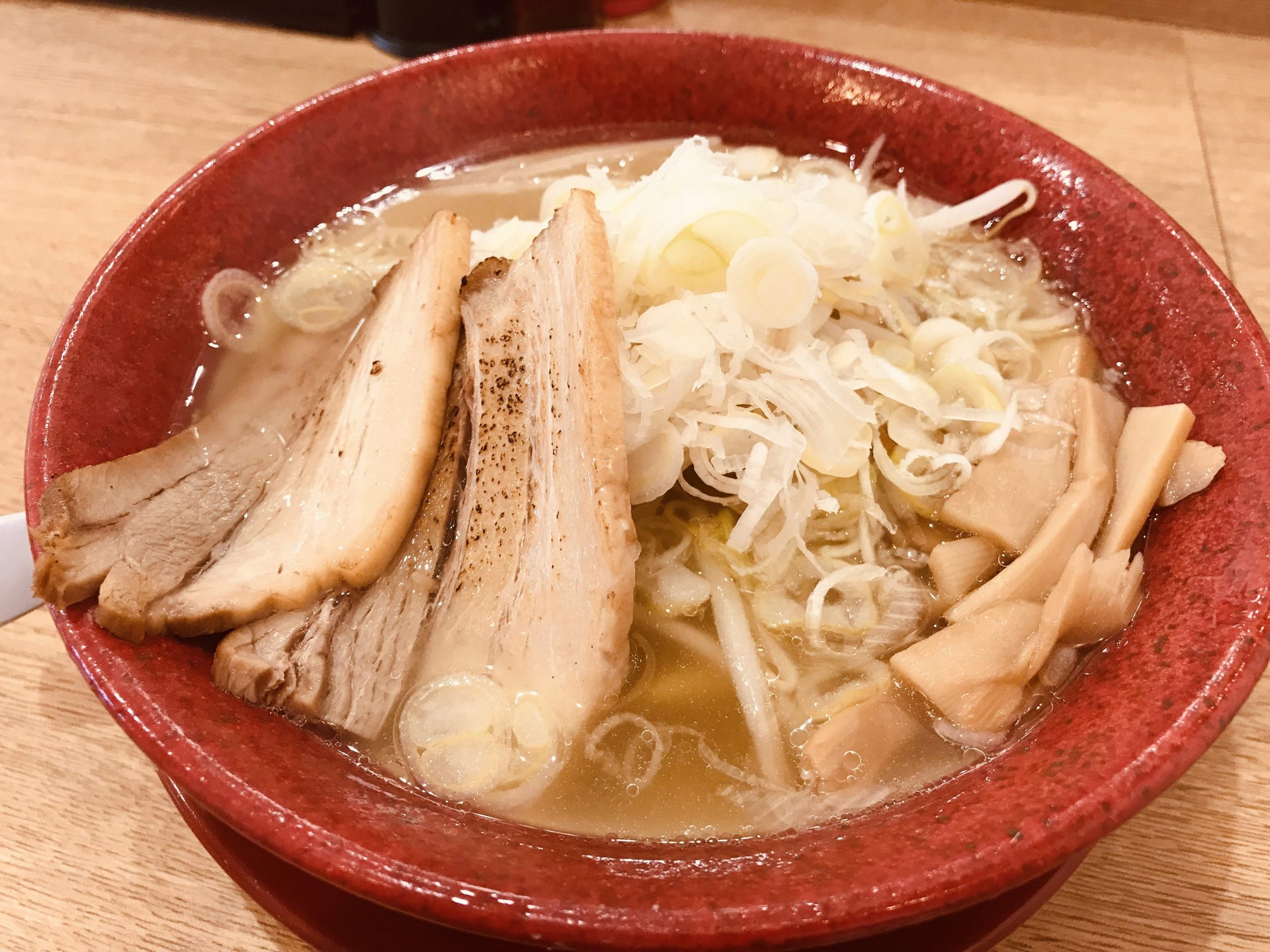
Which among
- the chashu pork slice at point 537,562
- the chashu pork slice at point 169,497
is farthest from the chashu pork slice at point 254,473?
the chashu pork slice at point 537,562

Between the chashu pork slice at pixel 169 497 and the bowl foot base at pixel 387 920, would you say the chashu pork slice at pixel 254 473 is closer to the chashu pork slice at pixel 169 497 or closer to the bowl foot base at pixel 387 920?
the chashu pork slice at pixel 169 497

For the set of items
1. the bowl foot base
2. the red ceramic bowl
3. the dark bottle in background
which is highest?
the dark bottle in background

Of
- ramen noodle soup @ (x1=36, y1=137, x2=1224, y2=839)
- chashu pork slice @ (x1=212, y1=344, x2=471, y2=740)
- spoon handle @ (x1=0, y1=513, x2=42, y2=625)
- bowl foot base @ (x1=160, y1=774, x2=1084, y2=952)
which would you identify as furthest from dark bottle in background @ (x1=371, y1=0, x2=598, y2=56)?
bowl foot base @ (x1=160, y1=774, x2=1084, y2=952)

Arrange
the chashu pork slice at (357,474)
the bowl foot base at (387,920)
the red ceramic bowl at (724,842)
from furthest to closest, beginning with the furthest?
A: the chashu pork slice at (357,474) < the bowl foot base at (387,920) < the red ceramic bowl at (724,842)

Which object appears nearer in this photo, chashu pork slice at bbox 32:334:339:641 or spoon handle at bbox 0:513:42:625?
chashu pork slice at bbox 32:334:339:641

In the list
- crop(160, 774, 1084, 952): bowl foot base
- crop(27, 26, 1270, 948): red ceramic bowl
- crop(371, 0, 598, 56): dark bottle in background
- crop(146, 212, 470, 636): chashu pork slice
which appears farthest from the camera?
crop(371, 0, 598, 56): dark bottle in background

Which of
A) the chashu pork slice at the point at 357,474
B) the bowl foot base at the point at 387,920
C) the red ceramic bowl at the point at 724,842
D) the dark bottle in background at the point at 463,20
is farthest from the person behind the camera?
the dark bottle in background at the point at 463,20

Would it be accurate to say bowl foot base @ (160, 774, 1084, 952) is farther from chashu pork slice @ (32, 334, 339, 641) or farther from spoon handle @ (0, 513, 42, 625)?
Answer: spoon handle @ (0, 513, 42, 625)

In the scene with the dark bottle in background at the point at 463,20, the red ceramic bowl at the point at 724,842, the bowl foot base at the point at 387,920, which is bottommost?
the bowl foot base at the point at 387,920
